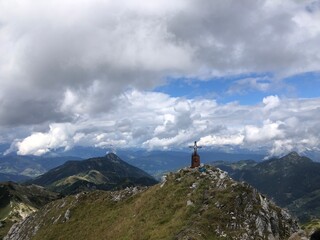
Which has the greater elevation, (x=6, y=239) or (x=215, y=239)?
(x=215, y=239)

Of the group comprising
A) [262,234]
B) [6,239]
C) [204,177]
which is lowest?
[6,239]

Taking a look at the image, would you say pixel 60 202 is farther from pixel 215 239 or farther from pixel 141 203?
pixel 215 239

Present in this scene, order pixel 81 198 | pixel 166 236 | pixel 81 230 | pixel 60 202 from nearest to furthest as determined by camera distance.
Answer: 1. pixel 166 236
2. pixel 81 230
3. pixel 81 198
4. pixel 60 202

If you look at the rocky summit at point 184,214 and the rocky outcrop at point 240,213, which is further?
the rocky summit at point 184,214

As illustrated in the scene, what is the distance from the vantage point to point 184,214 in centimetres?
6988

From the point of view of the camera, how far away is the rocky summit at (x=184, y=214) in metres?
64.2

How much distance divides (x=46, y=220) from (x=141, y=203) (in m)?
44.6

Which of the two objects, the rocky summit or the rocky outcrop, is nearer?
the rocky outcrop

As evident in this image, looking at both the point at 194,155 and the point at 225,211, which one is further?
the point at 194,155

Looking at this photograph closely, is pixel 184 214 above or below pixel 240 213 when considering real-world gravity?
below

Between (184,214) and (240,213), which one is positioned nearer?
(240,213)

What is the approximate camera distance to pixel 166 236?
210ft

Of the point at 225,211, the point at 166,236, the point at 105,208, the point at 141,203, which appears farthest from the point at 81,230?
the point at 225,211

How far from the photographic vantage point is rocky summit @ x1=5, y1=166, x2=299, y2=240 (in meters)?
64.2
